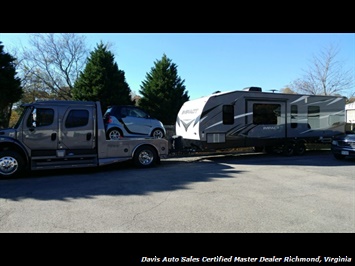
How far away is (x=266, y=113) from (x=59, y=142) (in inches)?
376

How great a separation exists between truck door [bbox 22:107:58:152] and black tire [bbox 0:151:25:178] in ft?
1.55

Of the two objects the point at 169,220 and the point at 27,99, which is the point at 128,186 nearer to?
the point at 169,220

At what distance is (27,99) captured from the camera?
99.9 ft

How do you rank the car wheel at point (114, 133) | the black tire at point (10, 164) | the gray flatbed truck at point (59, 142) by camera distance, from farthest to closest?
the car wheel at point (114, 133) → the gray flatbed truck at point (59, 142) → the black tire at point (10, 164)

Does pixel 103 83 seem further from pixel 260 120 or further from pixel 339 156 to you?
pixel 339 156

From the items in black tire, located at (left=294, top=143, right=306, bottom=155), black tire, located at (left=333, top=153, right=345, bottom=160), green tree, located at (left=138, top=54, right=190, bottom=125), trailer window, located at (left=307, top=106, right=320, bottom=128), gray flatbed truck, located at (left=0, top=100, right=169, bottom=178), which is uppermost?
green tree, located at (left=138, top=54, right=190, bottom=125)

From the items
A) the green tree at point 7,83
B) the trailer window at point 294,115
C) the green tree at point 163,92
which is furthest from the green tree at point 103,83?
the trailer window at point 294,115

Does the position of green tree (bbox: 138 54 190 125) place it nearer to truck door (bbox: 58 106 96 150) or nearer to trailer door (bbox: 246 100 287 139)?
trailer door (bbox: 246 100 287 139)

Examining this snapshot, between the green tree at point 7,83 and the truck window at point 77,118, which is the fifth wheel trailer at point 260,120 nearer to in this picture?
the truck window at point 77,118

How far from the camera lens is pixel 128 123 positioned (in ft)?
38.5

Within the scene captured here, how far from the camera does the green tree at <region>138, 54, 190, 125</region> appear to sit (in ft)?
70.3

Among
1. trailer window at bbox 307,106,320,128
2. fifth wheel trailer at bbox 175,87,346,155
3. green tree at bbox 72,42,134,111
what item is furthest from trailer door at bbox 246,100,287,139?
green tree at bbox 72,42,134,111

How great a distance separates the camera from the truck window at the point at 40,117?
809 cm

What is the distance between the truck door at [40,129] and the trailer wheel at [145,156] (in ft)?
9.18
